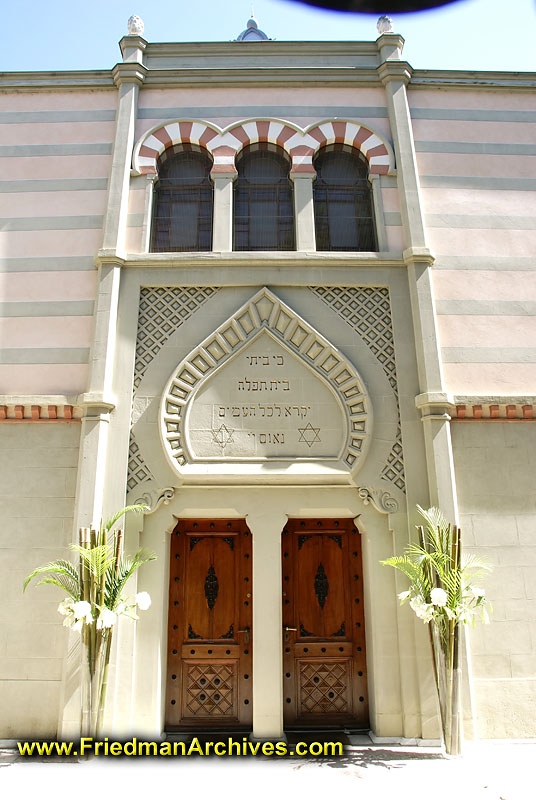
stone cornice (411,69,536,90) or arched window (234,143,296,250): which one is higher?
stone cornice (411,69,536,90)

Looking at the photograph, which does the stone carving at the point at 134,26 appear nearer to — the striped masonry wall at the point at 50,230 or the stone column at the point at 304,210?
the striped masonry wall at the point at 50,230

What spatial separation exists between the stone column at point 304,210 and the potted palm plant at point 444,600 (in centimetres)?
387

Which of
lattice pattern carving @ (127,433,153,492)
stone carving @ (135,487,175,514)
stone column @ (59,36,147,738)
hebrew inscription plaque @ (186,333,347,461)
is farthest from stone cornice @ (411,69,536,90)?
stone carving @ (135,487,175,514)

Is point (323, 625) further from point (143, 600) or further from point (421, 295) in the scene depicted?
point (421, 295)

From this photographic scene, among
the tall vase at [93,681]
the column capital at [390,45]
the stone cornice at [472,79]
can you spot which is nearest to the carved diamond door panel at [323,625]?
the tall vase at [93,681]

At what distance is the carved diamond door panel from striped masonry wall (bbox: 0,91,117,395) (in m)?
3.51

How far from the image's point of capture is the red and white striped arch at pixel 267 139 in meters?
8.03

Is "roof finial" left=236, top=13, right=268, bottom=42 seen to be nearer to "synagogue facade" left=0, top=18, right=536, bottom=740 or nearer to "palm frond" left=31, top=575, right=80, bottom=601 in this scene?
"synagogue facade" left=0, top=18, right=536, bottom=740

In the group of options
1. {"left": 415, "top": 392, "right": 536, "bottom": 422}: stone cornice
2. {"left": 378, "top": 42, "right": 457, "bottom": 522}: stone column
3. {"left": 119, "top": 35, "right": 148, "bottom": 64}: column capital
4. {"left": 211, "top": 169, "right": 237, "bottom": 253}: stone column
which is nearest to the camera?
{"left": 378, "top": 42, "right": 457, "bottom": 522}: stone column

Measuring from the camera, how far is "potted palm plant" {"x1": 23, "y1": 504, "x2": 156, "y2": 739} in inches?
217

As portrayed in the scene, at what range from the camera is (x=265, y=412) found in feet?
22.6

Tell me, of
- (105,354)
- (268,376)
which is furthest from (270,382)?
(105,354)

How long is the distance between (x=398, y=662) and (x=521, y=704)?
1358 mm

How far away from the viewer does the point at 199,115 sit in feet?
27.2
